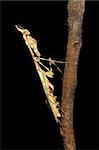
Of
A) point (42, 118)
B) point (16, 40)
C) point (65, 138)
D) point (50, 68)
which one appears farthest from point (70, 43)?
point (42, 118)

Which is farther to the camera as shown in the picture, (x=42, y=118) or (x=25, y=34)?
(x=42, y=118)

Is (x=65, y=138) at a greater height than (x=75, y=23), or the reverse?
(x=75, y=23)

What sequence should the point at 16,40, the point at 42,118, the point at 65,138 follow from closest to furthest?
1. the point at 65,138
2. the point at 16,40
3. the point at 42,118

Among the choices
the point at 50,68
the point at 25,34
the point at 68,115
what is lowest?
the point at 68,115

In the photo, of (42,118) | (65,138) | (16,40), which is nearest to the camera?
(65,138)

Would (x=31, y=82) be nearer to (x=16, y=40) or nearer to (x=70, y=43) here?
(x=16, y=40)

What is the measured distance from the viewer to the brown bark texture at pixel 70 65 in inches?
75.0

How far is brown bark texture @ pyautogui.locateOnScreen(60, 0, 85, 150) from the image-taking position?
191 centimetres

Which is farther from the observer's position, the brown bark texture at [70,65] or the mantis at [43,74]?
the mantis at [43,74]

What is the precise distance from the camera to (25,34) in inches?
83.2

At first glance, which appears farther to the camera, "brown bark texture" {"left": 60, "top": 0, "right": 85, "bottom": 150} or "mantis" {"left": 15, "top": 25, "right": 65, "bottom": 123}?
"mantis" {"left": 15, "top": 25, "right": 65, "bottom": 123}

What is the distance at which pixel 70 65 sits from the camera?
6.47 feet

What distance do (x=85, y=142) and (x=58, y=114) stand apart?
971 millimetres

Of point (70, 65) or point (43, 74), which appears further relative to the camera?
point (43, 74)
